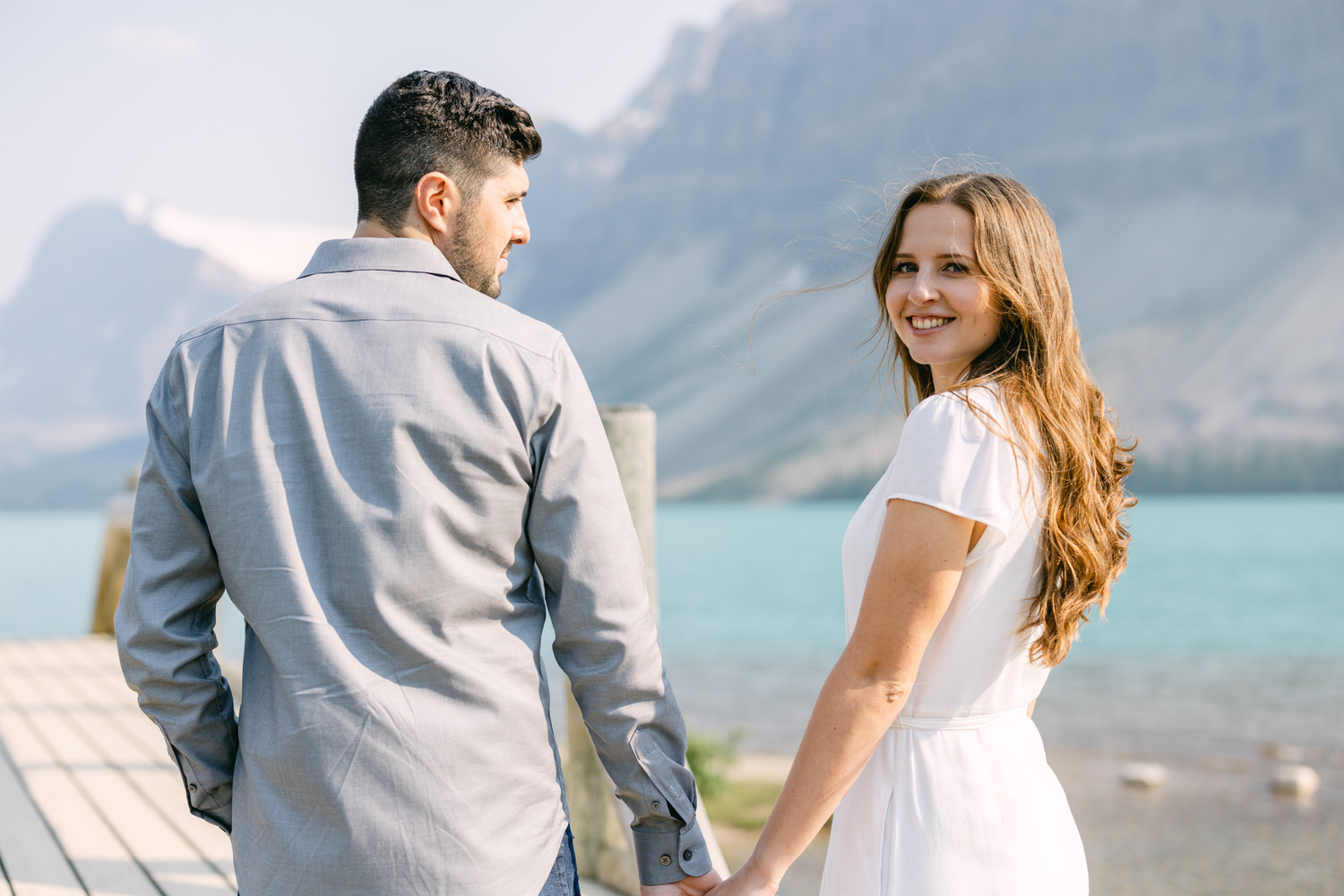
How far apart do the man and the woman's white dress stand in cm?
32

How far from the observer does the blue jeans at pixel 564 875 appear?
1.39 m

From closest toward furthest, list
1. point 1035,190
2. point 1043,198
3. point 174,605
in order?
point 174,605 < point 1035,190 < point 1043,198

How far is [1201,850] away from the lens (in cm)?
917

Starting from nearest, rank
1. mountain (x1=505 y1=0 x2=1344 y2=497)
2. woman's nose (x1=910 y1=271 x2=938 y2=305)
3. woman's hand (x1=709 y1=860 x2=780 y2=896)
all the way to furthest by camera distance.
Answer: woman's hand (x1=709 y1=860 x2=780 y2=896) → woman's nose (x1=910 y1=271 x2=938 y2=305) → mountain (x1=505 y1=0 x2=1344 y2=497)

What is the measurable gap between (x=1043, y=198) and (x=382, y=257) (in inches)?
3761

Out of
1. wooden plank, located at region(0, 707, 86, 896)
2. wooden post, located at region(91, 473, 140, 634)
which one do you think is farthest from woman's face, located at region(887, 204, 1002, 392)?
wooden post, located at region(91, 473, 140, 634)

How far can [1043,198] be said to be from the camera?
8969cm

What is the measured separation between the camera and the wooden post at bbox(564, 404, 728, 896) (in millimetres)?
2957

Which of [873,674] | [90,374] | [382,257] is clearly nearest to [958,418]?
[873,674]

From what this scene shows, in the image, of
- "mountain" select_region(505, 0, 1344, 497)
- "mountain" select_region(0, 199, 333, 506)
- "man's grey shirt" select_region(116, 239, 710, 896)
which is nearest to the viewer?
"man's grey shirt" select_region(116, 239, 710, 896)

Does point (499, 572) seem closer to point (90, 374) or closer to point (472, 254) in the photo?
point (472, 254)

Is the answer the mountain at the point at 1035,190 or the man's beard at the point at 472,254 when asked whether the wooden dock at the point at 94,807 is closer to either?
the man's beard at the point at 472,254

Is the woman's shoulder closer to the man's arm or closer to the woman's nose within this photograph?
the woman's nose

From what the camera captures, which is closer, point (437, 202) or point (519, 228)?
point (437, 202)
